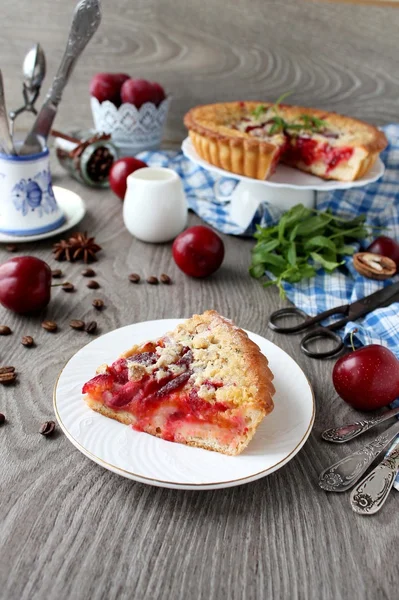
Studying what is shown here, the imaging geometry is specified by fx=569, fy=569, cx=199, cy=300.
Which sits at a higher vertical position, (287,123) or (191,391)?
(287,123)

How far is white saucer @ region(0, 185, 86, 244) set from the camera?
73.2 inches

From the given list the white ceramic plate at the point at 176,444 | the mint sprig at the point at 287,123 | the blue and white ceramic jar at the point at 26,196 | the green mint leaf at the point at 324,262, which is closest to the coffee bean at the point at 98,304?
the white ceramic plate at the point at 176,444

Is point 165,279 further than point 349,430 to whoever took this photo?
Yes

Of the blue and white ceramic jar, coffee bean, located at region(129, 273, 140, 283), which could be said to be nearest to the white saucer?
the blue and white ceramic jar

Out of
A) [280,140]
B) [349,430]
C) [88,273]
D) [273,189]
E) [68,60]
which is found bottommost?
[88,273]

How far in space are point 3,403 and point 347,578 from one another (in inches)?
30.4

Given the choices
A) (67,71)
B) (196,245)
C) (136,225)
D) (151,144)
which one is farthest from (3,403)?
(151,144)

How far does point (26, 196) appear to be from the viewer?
6.02 ft

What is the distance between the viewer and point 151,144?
256 centimetres

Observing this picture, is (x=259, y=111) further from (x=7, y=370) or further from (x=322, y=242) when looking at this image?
(x=7, y=370)

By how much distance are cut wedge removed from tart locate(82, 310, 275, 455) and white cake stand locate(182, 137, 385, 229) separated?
2.93 ft

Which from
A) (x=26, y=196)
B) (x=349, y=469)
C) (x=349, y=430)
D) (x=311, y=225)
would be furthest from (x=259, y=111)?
(x=349, y=469)

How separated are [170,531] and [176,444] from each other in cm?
16

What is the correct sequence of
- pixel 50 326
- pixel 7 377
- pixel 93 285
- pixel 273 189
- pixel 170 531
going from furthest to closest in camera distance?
1. pixel 273 189
2. pixel 93 285
3. pixel 50 326
4. pixel 7 377
5. pixel 170 531
